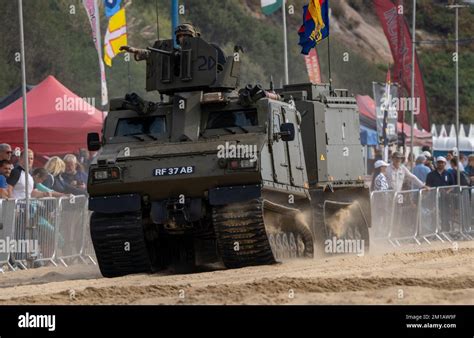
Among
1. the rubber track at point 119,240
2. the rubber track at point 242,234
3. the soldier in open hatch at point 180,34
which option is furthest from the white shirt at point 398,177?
the rubber track at point 119,240

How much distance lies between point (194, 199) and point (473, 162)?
13.9 metres

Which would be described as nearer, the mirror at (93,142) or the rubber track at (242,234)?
the rubber track at (242,234)

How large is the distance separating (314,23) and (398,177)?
11.9 feet

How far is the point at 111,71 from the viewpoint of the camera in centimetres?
4694

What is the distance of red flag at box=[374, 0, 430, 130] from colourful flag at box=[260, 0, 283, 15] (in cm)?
368

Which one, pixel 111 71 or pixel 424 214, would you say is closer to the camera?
pixel 424 214

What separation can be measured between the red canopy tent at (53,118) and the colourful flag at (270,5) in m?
4.90

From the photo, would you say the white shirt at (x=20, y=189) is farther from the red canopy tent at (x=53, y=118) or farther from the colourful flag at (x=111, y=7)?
the colourful flag at (x=111, y=7)

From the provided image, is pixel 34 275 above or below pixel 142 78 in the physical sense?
below

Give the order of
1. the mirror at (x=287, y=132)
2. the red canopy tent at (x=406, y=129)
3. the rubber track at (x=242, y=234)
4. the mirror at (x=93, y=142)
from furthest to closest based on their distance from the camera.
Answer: the red canopy tent at (x=406, y=129) → the mirror at (x=93, y=142) → the mirror at (x=287, y=132) → the rubber track at (x=242, y=234)

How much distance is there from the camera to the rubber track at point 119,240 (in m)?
17.5

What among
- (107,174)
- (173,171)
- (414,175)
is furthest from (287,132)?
(414,175)
